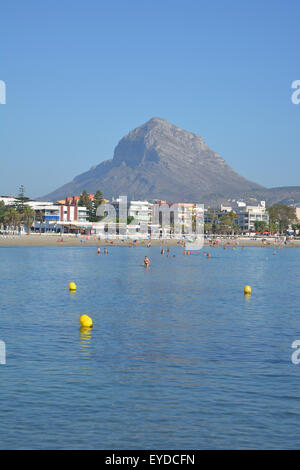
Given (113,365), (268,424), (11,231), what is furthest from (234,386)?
(11,231)

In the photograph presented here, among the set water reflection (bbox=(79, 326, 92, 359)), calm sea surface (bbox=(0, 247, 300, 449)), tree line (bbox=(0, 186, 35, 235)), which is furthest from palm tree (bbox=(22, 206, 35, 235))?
water reflection (bbox=(79, 326, 92, 359))

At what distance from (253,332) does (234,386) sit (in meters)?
10.9

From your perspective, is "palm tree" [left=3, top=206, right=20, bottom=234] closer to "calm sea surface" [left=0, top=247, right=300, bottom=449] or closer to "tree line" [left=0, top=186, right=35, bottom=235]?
"tree line" [left=0, top=186, right=35, bottom=235]

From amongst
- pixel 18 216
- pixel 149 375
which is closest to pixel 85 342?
pixel 149 375

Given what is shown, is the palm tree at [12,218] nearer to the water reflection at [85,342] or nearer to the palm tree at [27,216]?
the palm tree at [27,216]

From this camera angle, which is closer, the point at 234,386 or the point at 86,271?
the point at 234,386

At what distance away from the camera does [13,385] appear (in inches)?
773

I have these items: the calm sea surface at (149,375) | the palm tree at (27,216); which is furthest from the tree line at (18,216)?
the calm sea surface at (149,375)

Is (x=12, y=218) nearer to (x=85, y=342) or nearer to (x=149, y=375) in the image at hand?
(x=85, y=342)

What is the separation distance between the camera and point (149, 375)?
2112cm

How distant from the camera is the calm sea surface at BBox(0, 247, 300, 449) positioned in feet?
50.8

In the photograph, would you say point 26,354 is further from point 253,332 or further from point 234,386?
point 253,332
